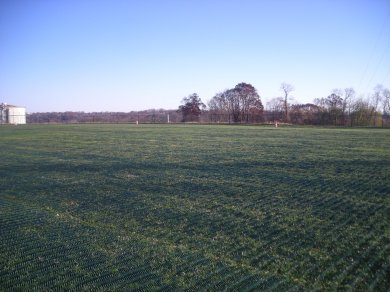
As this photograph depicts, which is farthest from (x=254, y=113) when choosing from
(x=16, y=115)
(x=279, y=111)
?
(x=16, y=115)

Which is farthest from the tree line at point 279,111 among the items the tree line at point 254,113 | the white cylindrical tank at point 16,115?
the white cylindrical tank at point 16,115

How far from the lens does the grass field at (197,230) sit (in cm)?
285

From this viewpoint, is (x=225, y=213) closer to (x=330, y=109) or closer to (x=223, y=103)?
(x=330, y=109)

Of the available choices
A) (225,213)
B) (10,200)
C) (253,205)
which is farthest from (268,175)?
(10,200)

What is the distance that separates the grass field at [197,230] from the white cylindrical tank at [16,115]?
5797 cm

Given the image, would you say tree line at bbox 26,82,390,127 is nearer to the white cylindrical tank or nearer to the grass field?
the white cylindrical tank

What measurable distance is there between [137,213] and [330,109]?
145 feet

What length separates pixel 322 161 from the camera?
9.27 meters

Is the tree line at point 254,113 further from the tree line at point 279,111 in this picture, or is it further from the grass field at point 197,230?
the grass field at point 197,230

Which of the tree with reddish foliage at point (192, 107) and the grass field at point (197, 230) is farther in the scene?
the tree with reddish foliage at point (192, 107)

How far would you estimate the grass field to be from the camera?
112 inches

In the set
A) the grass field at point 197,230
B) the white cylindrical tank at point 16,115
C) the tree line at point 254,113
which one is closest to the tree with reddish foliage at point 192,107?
the tree line at point 254,113

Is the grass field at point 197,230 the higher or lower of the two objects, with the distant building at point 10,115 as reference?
lower

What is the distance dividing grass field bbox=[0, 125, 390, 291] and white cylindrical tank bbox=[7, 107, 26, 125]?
58.0 meters
